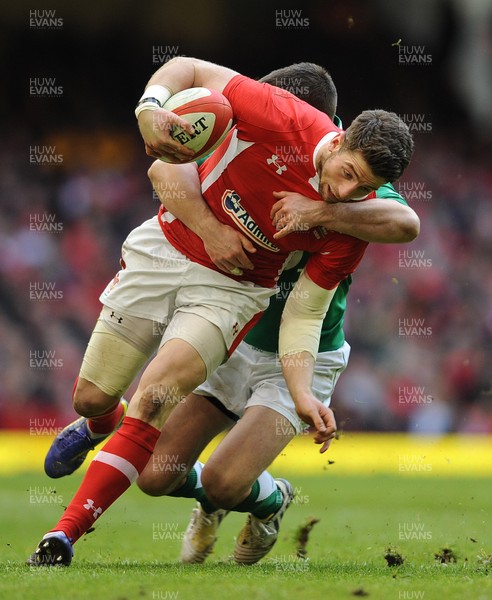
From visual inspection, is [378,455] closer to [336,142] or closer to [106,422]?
[106,422]

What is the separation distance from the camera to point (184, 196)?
541 centimetres

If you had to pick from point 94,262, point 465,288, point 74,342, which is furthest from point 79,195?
point 465,288

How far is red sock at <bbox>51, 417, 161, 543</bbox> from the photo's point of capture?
15.7ft

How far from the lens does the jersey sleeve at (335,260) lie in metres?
5.36

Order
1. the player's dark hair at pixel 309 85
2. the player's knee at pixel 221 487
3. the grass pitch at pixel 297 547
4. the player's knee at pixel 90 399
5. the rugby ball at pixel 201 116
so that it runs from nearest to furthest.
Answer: the grass pitch at pixel 297 547 < the rugby ball at pixel 201 116 < the player's knee at pixel 90 399 < the player's knee at pixel 221 487 < the player's dark hair at pixel 309 85

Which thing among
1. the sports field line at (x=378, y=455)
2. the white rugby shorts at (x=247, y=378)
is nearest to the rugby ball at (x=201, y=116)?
the white rugby shorts at (x=247, y=378)

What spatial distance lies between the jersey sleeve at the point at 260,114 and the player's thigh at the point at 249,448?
1.61m

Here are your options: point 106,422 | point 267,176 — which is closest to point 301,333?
point 267,176

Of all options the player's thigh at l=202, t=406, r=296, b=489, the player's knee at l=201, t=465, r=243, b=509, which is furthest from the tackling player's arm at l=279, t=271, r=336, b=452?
the player's knee at l=201, t=465, r=243, b=509

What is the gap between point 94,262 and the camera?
1530 centimetres

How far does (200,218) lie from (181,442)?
135cm

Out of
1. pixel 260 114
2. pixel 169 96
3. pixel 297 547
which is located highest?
pixel 169 96

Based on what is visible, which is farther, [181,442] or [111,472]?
[181,442]

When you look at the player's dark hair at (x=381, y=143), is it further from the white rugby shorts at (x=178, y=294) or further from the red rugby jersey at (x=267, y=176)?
the white rugby shorts at (x=178, y=294)
